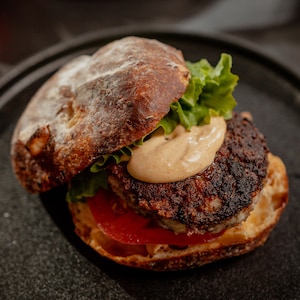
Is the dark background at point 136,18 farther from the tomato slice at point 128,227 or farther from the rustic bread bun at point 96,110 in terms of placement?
the tomato slice at point 128,227

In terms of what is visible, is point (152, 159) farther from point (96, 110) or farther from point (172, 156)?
point (96, 110)

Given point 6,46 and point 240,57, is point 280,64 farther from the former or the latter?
point 6,46

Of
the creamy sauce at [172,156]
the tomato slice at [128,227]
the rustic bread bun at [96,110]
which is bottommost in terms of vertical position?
the tomato slice at [128,227]

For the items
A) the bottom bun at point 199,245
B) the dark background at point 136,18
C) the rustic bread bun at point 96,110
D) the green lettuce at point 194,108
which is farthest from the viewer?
the dark background at point 136,18

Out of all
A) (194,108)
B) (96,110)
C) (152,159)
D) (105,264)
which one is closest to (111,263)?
(105,264)

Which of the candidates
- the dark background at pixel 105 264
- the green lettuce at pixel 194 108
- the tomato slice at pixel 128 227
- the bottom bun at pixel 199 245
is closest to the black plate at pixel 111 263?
the dark background at pixel 105 264

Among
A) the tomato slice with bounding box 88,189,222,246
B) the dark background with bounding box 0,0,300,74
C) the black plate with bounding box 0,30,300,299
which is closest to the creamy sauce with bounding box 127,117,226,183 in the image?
the tomato slice with bounding box 88,189,222,246
